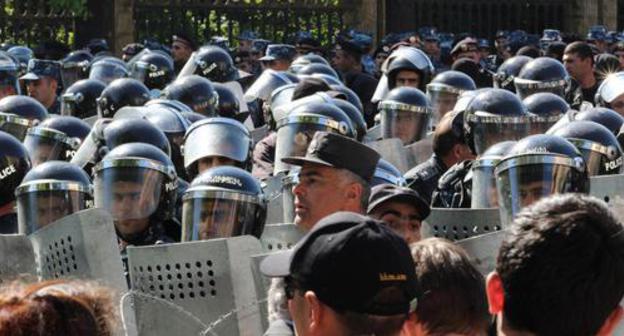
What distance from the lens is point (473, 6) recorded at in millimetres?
27750

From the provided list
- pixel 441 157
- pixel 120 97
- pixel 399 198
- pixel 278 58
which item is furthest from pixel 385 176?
pixel 278 58

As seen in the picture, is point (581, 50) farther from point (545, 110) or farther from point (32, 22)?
point (32, 22)

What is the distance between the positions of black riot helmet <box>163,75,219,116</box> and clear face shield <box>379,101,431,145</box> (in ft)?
4.02

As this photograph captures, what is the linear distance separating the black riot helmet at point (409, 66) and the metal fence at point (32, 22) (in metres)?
9.58

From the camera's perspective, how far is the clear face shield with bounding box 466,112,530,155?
10.1 metres

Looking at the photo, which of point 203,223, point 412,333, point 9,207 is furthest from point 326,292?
point 9,207

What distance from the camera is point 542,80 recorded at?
14.2 meters

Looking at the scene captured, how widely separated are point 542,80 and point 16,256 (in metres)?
7.63

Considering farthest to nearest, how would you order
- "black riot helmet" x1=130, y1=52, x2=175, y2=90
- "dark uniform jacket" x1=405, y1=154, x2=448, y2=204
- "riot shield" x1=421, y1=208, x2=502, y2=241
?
"black riot helmet" x1=130, y1=52, x2=175, y2=90 → "dark uniform jacket" x1=405, y1=154, x2=448, y2=204 → "riot shield" x1=421, y1=208, x2=502, y2=241

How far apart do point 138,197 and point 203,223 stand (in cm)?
61

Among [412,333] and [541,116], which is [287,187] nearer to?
[541,116]

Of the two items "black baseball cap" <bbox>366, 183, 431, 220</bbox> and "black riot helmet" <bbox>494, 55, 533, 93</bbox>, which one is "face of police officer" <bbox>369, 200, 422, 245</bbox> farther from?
"black riot helmet" <bbox>494, 55, 533, 93</bbox>

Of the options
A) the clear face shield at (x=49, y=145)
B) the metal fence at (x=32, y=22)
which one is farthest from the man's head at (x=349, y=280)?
the metal fence at (x=32, y=22)

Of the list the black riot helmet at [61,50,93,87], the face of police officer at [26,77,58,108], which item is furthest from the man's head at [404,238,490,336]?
the black riot helmet at [61,50,93,87]
